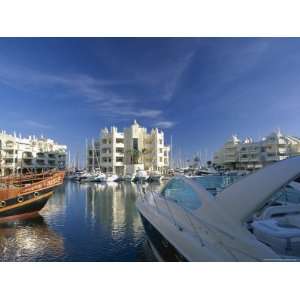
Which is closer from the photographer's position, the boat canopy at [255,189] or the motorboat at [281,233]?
the boat canopy at [255,189]

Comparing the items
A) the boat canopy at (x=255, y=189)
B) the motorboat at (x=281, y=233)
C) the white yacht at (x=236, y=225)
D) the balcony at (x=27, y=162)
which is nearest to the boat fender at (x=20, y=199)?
the white yacht at (x=236, y=225)

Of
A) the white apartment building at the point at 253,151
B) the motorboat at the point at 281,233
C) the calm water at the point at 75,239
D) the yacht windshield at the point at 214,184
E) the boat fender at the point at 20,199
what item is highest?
the white apartment building at the point at 253,151

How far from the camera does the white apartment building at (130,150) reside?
4025 cm

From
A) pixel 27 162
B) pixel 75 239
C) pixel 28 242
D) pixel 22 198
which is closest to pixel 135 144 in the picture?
pixel 27 162

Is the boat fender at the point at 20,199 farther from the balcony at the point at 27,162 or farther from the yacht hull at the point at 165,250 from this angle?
the balcony at the point at 27,162

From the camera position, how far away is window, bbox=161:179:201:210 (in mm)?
3174

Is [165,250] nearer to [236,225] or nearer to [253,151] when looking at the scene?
[236,225]

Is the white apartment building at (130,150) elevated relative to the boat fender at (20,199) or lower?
elevated

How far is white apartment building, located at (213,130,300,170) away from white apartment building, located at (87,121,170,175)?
14.3 m

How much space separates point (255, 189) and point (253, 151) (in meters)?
44.3

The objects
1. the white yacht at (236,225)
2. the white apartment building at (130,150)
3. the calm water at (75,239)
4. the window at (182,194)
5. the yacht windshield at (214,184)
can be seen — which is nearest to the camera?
the white yacht at (236,225)

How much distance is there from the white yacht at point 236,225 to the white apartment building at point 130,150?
3573 centimetres

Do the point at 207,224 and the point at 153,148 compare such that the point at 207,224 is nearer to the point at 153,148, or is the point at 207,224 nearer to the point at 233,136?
the point at 153,148

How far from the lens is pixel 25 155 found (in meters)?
41.2
